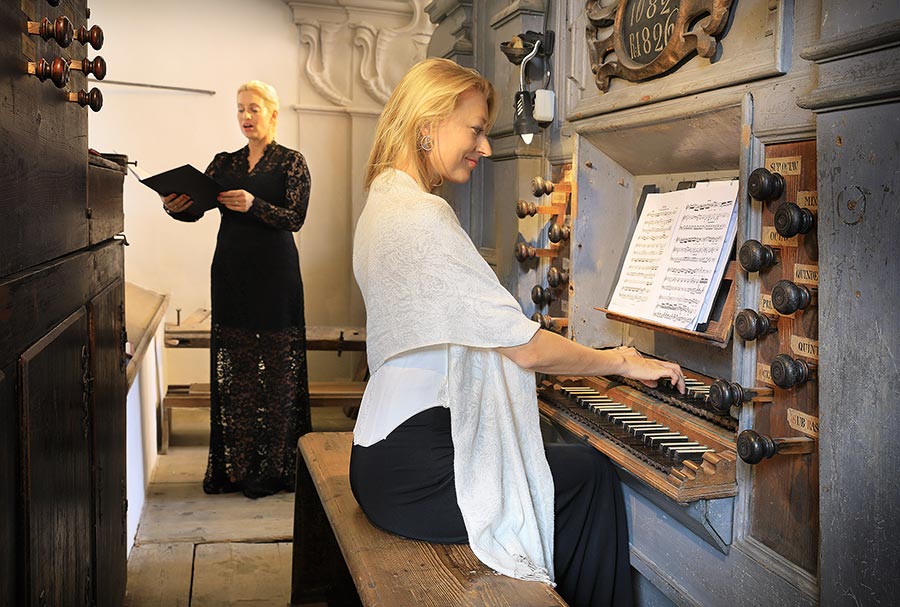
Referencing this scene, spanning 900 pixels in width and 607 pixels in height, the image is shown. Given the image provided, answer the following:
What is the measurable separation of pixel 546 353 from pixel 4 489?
1280mm

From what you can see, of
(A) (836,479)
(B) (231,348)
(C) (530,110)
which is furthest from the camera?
(B) (231,348)

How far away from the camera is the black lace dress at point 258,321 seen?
4609 mm

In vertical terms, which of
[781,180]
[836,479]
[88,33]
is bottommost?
[836,479]

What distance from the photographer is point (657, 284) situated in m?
2.73

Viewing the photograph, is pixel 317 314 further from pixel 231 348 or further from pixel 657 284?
pixel 657 284

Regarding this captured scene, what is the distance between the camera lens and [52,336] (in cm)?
179

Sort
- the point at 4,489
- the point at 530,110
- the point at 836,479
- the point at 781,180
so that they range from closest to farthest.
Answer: the point at 4,489 → the point at 836,479 → the point at 781,180 → the point at 530,110

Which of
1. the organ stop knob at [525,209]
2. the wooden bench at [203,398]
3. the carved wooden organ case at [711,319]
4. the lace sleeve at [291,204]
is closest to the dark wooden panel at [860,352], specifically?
the carved wooden organ case at [711,319]

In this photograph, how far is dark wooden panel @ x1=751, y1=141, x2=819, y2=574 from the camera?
6.40 ft

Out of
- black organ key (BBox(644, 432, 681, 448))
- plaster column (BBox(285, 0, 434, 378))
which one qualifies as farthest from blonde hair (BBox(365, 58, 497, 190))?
plaster column (BBox(285, 0, 434, 378))

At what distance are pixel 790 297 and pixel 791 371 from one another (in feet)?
0.49

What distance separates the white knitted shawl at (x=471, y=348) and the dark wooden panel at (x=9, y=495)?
958 mm

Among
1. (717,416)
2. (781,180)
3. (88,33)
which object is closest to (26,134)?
(88,33)

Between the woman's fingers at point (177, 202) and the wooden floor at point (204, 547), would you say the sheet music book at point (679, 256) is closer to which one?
the wooden floor at point (204, 547)
